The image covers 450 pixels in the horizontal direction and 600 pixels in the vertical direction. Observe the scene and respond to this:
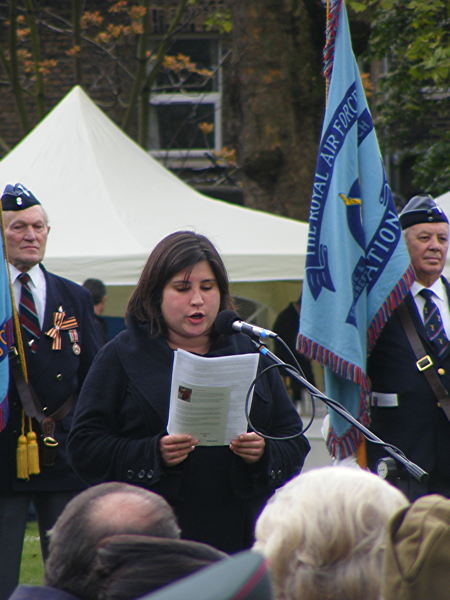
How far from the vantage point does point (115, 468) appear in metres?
3.64

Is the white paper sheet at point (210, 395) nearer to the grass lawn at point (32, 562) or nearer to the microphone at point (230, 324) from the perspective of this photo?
the microphone at point (230, 324)

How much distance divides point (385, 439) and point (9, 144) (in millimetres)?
13363

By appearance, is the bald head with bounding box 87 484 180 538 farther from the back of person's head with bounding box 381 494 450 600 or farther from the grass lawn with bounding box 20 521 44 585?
the grass lawn with bounding box 20 521 44 585

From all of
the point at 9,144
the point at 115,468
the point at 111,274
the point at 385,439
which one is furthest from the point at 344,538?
the point at 9,144

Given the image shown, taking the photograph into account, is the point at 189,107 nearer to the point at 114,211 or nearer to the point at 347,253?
the point at 114,211

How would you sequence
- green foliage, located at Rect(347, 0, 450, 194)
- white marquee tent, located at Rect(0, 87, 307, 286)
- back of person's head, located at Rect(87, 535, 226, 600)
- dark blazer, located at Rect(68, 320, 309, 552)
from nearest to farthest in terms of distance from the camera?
back of person's head, located at Rect(87, 535, 226, 600)
dark blazer, located at Rect(68, 320, 309, 552)
white marquee tent, located at Rect(0, 87, 307, 286)
green foliage, located at Rect(347, 0, 450, 194)

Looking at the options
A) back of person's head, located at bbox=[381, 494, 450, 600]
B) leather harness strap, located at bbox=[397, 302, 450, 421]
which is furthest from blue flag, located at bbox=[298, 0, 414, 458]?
back of person's head, located at bbox=[381, 494, 450, 600]

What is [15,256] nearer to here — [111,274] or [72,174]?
[111,274]

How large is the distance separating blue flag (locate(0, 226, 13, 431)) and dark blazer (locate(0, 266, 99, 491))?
0.37 ft

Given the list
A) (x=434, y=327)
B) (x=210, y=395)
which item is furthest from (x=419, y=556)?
(x=434, y=327)

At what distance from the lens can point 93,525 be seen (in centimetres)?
207

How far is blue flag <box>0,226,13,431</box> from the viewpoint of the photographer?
183 inches

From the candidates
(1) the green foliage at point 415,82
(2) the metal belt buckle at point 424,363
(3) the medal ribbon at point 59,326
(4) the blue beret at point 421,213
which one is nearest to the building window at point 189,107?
(1) the green foliage at point 415,82

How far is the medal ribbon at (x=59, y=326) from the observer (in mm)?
4848
